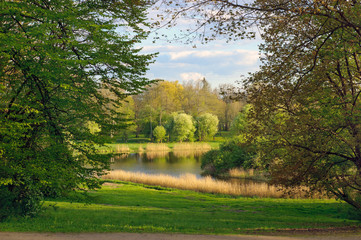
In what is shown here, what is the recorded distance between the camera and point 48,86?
1145cm

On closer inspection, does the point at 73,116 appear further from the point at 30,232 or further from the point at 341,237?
the point at 341,237

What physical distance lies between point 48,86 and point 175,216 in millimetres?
6802

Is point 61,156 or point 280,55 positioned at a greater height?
point 280,55

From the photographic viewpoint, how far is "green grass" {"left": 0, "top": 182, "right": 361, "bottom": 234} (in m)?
9.81

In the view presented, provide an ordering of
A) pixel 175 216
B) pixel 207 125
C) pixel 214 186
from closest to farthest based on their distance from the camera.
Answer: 1. pixel 175 216
2. pixel 214 186
3. pixel 207 125

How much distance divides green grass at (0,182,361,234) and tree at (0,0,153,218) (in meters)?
1.19

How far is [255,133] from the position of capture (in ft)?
42.7

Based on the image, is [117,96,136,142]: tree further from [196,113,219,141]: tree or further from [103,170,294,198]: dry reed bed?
[196,113,219,141]: tree

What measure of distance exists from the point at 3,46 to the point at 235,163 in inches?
1064

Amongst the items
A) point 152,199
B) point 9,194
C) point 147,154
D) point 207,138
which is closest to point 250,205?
point 152,199

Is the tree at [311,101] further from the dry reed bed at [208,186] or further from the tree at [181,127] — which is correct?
the tree at [181,127]

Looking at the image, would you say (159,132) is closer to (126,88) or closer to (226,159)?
(226,159)

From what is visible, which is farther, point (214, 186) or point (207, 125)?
point (207, 125)

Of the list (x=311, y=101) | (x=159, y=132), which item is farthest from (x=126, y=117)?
(x=311, y=101)
